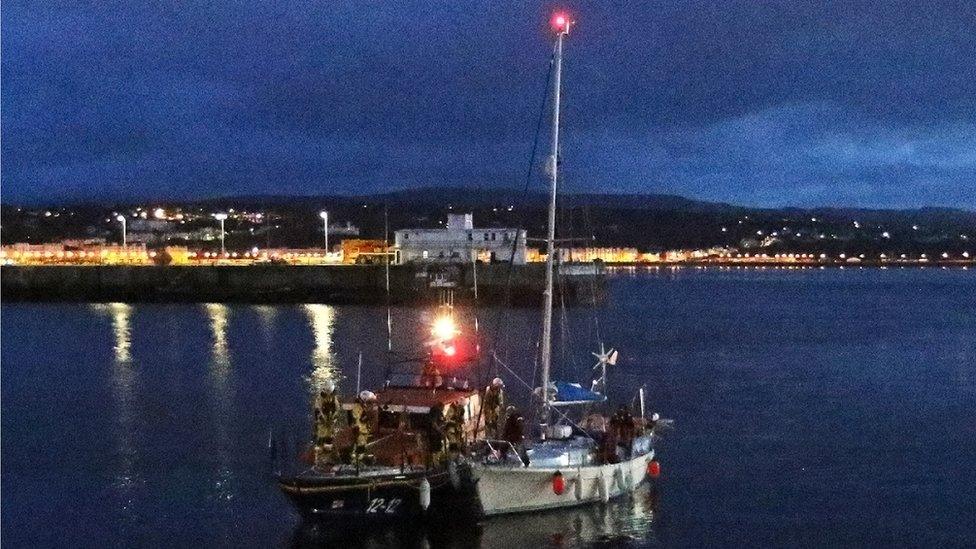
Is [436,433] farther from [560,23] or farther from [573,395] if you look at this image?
[560,23]

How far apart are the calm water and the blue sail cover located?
8.14 ft

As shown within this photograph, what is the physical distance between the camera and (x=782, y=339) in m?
64.8

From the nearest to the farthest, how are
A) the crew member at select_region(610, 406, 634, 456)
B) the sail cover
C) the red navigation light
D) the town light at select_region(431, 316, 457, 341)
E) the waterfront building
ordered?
the red navigation light
the crew member at select_region(610, 406, 634, 456)
the sail cover
the town light at select_region(431, 316, 457, 341)
the waterfront building

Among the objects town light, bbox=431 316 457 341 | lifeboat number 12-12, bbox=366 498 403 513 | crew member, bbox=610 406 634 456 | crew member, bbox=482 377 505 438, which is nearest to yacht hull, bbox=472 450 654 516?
crew member, bbox=610 406 634 456

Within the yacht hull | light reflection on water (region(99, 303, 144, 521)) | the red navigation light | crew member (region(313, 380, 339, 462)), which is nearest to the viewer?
crew member (region(313, 380, 339, 462))

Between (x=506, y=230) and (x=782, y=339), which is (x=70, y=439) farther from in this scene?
(x=506, y=230)

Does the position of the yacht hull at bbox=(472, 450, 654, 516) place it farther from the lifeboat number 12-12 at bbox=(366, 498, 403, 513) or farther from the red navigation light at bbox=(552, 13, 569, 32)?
the red navigation light at bbox=(552, 13, 569, 32)

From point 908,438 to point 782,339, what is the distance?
32753mm

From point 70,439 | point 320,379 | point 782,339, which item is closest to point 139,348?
point 320,379

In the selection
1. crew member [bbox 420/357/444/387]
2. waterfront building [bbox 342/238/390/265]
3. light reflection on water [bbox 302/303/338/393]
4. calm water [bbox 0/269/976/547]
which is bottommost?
calm water [bbox 0/269/976/547]

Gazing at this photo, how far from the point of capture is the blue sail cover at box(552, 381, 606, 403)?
26.6m

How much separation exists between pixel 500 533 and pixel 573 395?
265 inches

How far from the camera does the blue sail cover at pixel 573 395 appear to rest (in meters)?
26.6

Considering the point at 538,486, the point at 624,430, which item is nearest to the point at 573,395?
the point at 624,430
